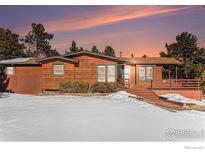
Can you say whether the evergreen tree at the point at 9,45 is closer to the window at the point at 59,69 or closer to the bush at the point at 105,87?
the window at the point at 59,69

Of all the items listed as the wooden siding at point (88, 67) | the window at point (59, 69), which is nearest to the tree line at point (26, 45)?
the window at point (59, 69)

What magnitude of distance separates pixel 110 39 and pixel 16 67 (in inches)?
339

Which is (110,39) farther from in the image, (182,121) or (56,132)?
(56,132)

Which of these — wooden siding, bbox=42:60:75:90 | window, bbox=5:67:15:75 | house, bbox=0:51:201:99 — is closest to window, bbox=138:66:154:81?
house, bbox=0:51:201:99

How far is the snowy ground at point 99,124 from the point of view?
11.6m

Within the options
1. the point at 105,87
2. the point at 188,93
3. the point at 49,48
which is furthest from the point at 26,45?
the point at 188,93

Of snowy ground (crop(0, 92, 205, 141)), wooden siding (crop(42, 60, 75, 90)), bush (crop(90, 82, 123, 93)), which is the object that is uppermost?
wooden siding (crop(42, 60, 75, 90))

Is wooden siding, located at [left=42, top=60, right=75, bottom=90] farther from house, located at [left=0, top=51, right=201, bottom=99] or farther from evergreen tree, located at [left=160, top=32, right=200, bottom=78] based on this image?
evergreen tree, located at [left=160, top=32, right=200, bottom=78]

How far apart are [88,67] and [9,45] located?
1409cm

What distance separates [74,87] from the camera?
88.6 feet

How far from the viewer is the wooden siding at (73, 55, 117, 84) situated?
28938mm

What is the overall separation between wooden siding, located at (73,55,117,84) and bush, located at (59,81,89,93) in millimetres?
1407

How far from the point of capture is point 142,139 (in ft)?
37.0
